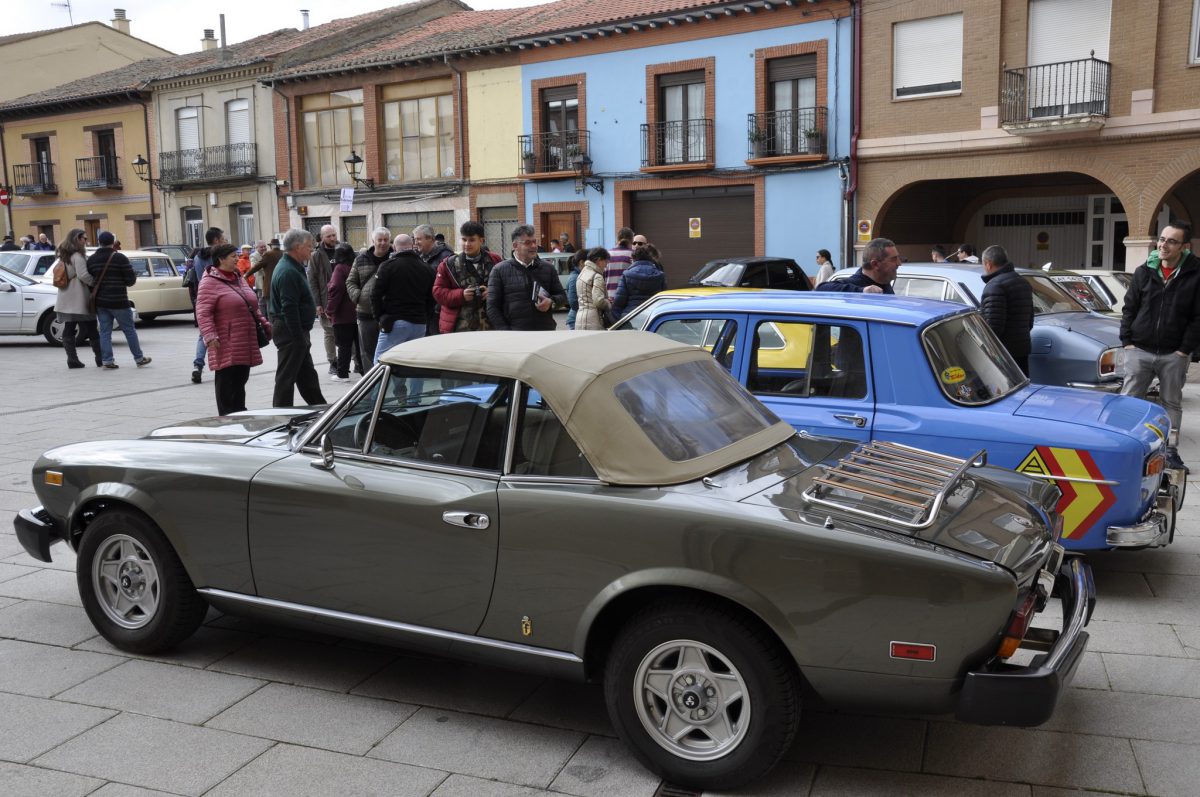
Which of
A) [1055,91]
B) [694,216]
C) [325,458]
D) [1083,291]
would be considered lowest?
[325,458]

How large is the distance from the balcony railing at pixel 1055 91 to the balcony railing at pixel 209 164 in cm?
2372

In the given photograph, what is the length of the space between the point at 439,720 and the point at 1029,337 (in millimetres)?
6640

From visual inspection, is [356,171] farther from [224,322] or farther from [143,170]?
[224,322]

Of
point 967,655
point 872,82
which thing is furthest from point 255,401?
point 872,82

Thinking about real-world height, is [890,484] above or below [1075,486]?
above

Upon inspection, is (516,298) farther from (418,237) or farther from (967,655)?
(967,655)

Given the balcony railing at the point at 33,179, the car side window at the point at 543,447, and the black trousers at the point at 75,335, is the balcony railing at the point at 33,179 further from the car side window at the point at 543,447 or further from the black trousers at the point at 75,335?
the car side window at the point at 543,447

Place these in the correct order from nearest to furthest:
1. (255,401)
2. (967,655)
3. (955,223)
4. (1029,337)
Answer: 1. (967,655)
2. (1029,337)
3. (255,401)
4. (955,223)

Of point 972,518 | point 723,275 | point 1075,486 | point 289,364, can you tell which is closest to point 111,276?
point 289,364

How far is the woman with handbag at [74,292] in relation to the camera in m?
14.5

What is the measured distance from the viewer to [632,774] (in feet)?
12.0

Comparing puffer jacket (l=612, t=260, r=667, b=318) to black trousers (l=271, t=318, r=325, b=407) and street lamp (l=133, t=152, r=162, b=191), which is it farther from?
street lamp (l=133, t=152, r=162, b=191)

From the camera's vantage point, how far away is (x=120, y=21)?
48281 mm

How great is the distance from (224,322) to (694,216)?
19754 millimetres
